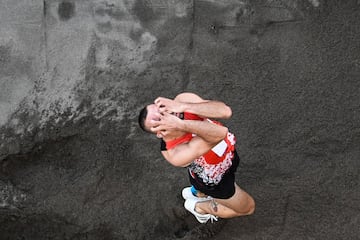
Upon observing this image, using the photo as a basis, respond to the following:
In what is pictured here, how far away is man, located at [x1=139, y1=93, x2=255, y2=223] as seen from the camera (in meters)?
3.24

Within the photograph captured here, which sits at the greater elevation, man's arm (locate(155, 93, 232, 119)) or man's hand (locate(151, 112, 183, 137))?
man's arm (locate(155, 93, 232, 119))

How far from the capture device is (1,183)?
4508mm

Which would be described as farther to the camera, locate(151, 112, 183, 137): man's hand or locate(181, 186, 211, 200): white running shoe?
locate(181, 186, 211, 200): white running shoe

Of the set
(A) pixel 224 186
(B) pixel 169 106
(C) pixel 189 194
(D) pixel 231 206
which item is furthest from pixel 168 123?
(C) pixel 189 194

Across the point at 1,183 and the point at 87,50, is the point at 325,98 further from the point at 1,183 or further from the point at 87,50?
the point at 1,183

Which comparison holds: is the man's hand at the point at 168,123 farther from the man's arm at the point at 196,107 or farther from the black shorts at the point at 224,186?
the black shorts at the point at 224,186

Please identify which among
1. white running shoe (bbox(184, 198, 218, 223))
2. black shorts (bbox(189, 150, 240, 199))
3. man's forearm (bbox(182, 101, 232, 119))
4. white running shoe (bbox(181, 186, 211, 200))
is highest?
man's forearm (bbox(182, 101, 232, 119))

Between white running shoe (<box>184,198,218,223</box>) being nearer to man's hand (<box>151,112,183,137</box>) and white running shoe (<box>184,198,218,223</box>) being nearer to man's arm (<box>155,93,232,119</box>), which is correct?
man's arm (<box>155,93,232,119</box>)

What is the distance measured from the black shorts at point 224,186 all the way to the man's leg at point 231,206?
0.37ft

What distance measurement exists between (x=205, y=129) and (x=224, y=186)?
621 millimetres

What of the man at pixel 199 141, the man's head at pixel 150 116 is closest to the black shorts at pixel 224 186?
the man at pixel 199 141

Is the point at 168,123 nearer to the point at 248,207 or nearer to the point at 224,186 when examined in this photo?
the point at 224,186

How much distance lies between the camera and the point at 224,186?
147 inches

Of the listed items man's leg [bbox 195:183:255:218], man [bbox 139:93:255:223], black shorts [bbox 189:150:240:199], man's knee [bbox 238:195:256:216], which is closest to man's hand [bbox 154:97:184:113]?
man [bbox 139:93:255:223]
